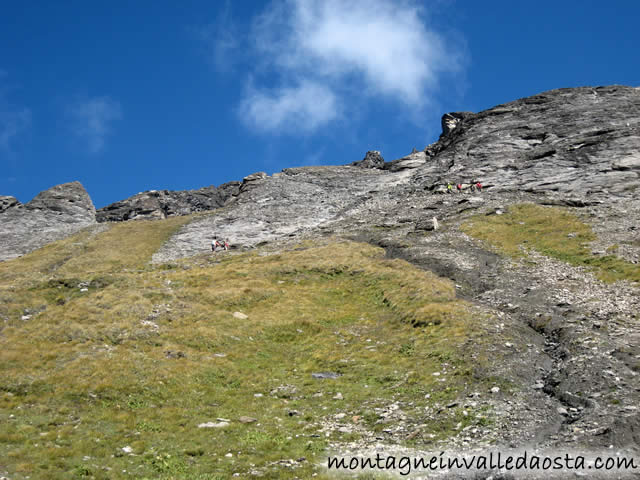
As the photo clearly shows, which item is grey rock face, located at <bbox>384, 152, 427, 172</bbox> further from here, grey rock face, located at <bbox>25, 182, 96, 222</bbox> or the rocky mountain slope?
grey rock face, located at <bbox>25, 182, 96, 222</bbox>

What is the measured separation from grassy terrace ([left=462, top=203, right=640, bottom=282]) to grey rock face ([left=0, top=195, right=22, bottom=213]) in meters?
114

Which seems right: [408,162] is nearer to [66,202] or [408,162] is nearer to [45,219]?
[66,202]

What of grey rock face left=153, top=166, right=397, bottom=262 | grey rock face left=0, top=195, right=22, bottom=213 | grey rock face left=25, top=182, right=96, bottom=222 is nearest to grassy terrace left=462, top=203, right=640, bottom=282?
grey rock face left=153, top=166, right=397, bottom=262

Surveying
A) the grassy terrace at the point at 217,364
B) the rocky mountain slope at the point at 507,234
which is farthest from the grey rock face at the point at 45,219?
the grassy terrace at the point at 217,364

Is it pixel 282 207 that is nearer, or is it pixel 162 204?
pixel 282 207

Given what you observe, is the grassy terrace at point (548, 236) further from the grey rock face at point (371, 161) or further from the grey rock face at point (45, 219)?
the grey rock face at point (45, 219)

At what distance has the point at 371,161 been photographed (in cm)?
13538

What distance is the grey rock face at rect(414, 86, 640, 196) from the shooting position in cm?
7006

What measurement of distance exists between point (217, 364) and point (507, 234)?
1464 inches

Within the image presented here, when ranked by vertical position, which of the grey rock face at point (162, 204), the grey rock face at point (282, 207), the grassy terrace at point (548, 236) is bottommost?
the grassy terrace at point (548, 236)

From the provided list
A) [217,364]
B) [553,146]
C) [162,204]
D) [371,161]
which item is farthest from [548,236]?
[162,204]

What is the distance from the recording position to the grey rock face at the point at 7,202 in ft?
408

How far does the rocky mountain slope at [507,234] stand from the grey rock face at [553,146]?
1.12ft

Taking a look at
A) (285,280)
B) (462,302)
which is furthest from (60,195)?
(462,302)
